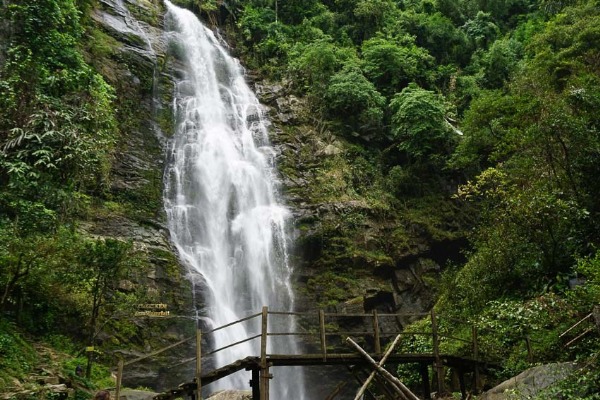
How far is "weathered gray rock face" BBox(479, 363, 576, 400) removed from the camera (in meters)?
7.80

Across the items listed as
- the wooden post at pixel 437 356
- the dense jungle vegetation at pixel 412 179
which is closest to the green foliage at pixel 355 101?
the dense jungle vegetation at pixel 412 179

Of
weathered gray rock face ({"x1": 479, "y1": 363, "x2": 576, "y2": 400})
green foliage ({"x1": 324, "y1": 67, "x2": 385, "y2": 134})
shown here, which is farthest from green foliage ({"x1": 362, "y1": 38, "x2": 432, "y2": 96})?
weathered gray rock face ({"x1": 479, "y1": 363, "x2": 576, "y2": 400})

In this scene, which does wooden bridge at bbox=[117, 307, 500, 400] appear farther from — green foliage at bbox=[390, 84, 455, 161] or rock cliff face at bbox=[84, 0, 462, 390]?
green foliage at bbox=[390, 84, 455, 161]

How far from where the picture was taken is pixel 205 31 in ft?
101

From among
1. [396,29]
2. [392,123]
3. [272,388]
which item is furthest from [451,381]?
[396,29]

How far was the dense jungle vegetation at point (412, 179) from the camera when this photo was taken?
1147 centimetres

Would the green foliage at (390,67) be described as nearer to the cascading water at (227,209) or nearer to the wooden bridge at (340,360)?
the cascading water at (227,209)

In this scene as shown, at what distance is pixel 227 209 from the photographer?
21.2 meters

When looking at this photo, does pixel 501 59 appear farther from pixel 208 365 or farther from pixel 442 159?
pixel 208 365

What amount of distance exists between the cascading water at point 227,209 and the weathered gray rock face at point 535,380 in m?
9.67

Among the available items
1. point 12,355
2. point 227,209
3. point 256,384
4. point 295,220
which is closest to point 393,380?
point 256,384

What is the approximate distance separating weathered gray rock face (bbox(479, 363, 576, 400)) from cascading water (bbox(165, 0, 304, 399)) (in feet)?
31.7

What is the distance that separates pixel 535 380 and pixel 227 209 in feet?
48.4

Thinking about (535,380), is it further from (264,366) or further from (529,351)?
(264,366)
